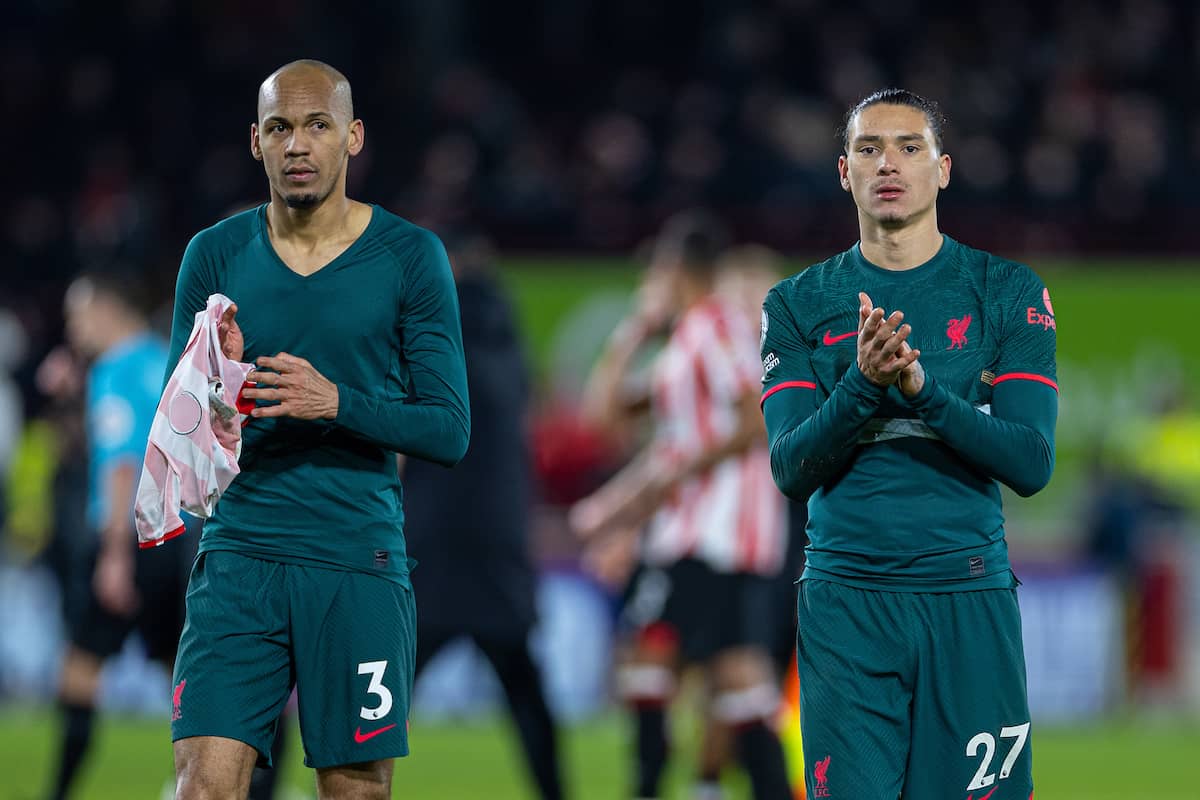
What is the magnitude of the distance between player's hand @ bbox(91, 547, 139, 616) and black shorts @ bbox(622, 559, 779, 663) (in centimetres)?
216

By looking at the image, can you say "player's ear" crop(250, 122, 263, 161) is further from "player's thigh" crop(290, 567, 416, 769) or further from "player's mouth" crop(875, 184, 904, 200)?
"player's mouth" crop(875, 184, 904, 200)

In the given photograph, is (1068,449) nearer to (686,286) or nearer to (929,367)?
(686,286)

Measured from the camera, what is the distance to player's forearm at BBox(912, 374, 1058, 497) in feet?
12.7

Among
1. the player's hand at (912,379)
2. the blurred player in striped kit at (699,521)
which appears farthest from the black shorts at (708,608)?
the player's hand at (912,379)

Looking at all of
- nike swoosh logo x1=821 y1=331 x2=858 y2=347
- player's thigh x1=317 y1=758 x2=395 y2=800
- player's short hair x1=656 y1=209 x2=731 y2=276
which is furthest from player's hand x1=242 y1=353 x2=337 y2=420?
player's short hair x1=656 y1=209 x2=731 y2=276

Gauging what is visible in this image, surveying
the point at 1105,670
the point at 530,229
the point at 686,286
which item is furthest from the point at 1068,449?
the point at 686,286

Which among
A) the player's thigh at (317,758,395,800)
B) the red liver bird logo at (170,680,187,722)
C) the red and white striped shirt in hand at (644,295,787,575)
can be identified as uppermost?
the red and white striped shirt in hand at (644,295,787,575)

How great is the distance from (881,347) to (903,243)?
479 mm

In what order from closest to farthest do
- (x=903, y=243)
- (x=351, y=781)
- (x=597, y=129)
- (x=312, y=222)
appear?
(x=903, y=243) → (x=351, y=781) → (x=312, y=222) → (x=597, y=129)

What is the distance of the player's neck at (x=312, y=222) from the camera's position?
4.34 meters

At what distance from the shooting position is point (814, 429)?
395cm

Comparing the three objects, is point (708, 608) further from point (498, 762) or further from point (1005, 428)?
point (498, 762)

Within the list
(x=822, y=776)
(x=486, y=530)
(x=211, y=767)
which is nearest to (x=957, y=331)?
(x=822, y=776)

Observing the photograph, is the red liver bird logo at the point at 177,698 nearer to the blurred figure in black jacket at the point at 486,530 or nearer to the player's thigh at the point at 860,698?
the player's thigh at the point at 860,698
